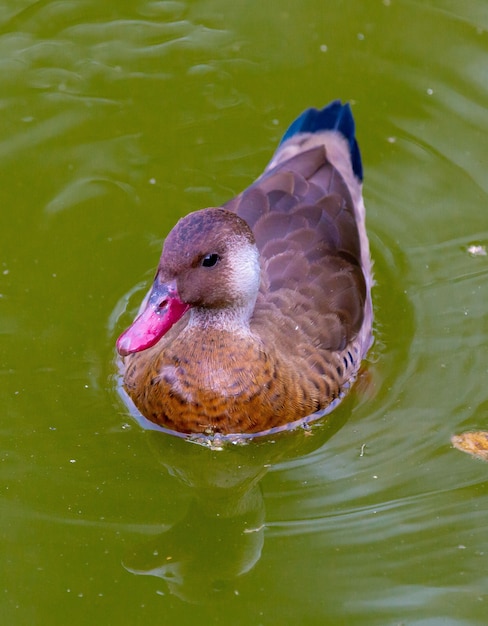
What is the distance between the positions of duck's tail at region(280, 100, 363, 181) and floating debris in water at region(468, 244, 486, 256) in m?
0.80

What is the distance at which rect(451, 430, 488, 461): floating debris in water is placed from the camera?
591 cm

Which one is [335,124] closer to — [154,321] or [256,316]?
[256,316]

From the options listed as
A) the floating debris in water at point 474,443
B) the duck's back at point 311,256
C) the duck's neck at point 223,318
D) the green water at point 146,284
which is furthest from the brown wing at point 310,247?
the floating debris in water at point 474,443

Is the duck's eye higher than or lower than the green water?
higher

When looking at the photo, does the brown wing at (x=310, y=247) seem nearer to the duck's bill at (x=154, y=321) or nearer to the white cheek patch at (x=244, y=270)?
the white cheek patch at (x=244, y=270)

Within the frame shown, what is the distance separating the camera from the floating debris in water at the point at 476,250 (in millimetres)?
7207

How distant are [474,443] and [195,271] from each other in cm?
167

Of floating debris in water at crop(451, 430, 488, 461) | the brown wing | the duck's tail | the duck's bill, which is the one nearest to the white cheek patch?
the duck's bill

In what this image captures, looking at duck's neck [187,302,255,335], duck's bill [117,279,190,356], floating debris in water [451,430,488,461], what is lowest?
floating debris in water [451,430,488,461]

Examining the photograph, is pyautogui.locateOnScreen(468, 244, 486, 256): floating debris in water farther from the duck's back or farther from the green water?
the duck's back

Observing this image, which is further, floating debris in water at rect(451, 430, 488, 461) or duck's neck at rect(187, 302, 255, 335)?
floating debris in water at rect(451, 430, 488, 461)

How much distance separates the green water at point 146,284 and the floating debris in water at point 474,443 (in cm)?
6

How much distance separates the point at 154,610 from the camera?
512 cm

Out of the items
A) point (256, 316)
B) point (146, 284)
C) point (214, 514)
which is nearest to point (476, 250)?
point (256, 316)
